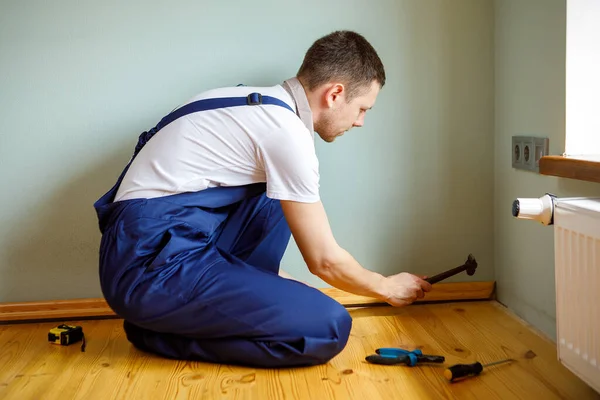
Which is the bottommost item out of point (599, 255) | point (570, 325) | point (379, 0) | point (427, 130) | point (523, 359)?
point (523, 359)

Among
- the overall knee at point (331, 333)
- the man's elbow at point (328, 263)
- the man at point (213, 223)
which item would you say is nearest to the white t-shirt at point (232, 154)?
the man at point (213, 223)

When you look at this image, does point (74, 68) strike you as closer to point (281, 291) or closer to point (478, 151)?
point (281, 291)

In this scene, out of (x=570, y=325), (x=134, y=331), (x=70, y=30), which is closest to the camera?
(x=570, y=325)

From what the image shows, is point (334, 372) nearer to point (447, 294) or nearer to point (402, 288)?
point (402, 288)

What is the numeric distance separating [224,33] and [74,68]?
49cm

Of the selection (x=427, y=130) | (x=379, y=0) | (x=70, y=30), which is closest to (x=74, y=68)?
(x=70, y=30)

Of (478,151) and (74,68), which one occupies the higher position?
(74,68)

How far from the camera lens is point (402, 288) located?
182 centimetres

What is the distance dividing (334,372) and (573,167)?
77cm

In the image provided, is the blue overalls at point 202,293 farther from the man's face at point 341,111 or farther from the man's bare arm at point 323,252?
the man's face at point 341,111

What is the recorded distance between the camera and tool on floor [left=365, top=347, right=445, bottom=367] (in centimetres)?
170

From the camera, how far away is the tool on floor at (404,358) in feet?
5.57

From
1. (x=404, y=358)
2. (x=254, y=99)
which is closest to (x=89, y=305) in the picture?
(x=254, y=99)

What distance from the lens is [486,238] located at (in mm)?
2314
